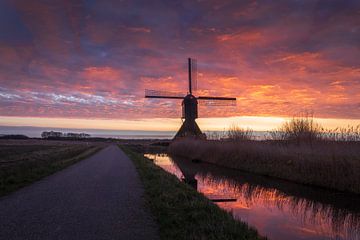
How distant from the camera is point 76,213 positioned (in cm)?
762

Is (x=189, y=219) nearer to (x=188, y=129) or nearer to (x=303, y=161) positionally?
(x=303, y=161)

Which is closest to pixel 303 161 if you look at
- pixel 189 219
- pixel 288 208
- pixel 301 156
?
pixel 301 156

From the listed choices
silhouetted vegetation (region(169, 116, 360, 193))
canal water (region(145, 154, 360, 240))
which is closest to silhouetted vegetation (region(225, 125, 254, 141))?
silhouetted vegetation (region(169, 116, 360, 193))

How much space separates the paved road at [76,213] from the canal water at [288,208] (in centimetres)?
322

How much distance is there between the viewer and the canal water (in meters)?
8.49

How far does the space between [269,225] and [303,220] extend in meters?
1.38

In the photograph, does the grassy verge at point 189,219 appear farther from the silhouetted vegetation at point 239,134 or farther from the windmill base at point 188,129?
the windmill base at point 188,129

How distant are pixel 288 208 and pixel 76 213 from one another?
7403 millimetres

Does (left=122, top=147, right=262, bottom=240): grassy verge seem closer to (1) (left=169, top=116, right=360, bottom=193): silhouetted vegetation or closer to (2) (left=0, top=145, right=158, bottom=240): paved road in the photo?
(2) (left=0, top=145, right=158, bottom=240): paved road

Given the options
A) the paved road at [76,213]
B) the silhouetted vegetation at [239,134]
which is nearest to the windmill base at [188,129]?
the silhouetted vegetation at [239,134]

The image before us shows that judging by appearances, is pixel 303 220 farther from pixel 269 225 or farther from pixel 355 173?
pixel 355 173

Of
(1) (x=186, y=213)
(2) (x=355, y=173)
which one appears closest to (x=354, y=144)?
(2) (x=355, y=173)

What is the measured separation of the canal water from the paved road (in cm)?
322

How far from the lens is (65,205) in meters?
8.50
